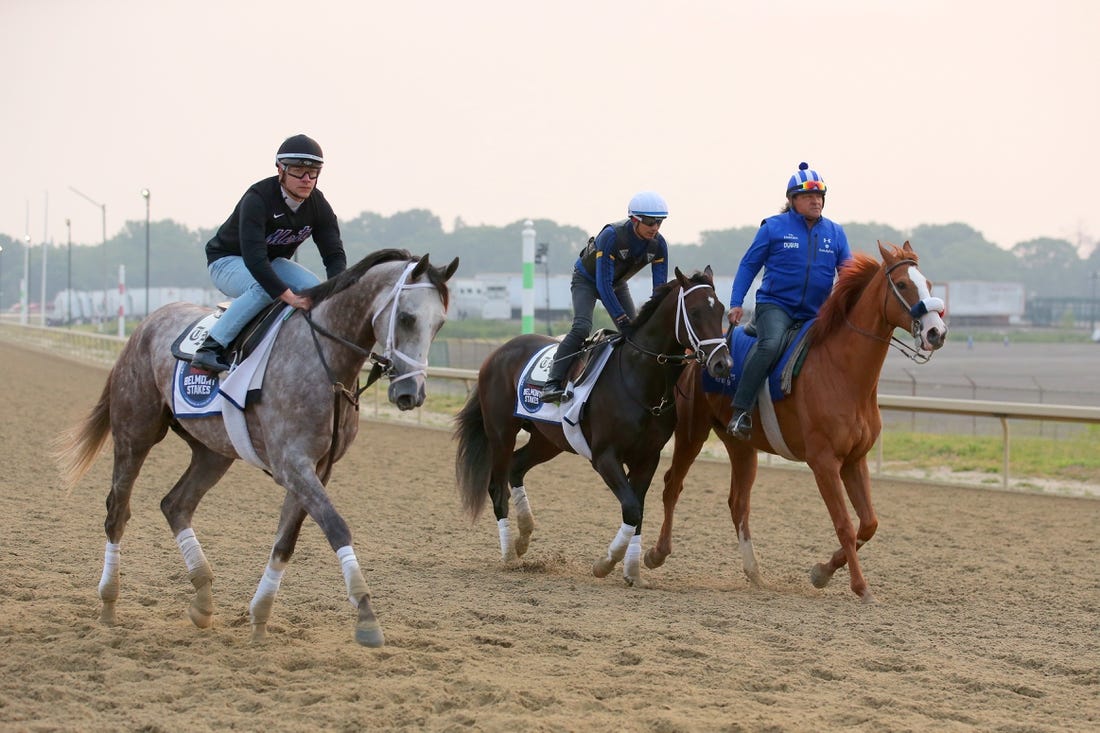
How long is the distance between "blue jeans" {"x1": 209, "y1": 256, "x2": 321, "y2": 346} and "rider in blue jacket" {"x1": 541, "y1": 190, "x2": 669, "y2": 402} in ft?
8.18

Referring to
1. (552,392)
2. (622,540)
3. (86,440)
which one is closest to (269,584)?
(86,440)

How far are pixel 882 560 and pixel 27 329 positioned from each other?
179 ft

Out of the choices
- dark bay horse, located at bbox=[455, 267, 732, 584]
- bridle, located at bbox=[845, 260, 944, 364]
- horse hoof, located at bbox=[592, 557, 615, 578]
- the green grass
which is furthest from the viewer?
the green grass

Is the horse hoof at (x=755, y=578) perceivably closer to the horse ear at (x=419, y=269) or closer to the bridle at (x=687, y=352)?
the bridle at (x=687, y=352)

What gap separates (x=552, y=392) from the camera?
8.88 m

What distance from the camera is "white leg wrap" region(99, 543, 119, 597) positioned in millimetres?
6598

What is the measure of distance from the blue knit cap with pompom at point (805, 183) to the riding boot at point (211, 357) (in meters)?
4.21

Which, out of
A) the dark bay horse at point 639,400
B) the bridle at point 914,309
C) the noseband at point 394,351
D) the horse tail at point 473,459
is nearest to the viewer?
the noseband at point 394,351

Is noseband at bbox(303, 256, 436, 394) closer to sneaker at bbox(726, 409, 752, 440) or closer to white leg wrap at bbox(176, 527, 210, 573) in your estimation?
white leg wrap at bbox(176, 527, 210, 573)

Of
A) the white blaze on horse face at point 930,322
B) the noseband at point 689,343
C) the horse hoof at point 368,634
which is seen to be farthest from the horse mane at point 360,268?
the white blaze on horse face at point 930,322

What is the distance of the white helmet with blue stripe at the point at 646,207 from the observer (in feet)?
27.7

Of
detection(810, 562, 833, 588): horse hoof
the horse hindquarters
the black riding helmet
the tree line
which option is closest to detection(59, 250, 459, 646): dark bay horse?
the black riding helmet

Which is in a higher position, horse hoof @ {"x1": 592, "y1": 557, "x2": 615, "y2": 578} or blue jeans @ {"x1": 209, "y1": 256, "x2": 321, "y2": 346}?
blue jeans @ {"x1": 209, "y1": 256, "x2": 321, "y2": 346}

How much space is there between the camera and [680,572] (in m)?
8.91
